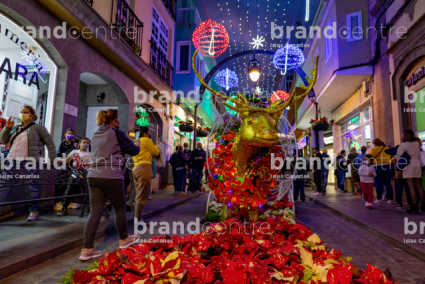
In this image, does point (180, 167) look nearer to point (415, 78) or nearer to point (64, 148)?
point (64, 148)

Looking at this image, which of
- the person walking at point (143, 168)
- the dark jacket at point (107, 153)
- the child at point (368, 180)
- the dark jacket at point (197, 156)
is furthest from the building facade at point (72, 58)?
the child at point (368, 180)

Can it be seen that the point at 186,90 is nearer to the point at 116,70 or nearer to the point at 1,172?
the point at 116,70

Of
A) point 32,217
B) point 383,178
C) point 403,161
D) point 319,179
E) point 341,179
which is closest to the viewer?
point 32,217

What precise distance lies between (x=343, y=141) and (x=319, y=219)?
10.1m

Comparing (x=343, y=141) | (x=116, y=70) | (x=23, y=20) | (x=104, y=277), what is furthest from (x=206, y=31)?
(x=343, y=141)

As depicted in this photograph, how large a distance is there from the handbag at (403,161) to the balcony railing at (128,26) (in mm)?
8107

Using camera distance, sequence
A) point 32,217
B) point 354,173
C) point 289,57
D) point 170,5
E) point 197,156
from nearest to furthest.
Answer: point 32,217, point 289,57, point 197,156, point 354,173, point 170,5

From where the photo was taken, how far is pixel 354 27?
1047 centimetres

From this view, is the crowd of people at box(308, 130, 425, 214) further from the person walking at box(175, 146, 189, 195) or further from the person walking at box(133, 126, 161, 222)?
the person walking at box(133, 126, 161, 222)

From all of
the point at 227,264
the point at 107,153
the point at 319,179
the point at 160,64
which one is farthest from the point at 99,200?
the point at 160,64

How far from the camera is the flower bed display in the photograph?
1900mm

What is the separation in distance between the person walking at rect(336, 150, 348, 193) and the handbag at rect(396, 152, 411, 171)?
209 inches

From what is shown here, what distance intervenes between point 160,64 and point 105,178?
9.57m

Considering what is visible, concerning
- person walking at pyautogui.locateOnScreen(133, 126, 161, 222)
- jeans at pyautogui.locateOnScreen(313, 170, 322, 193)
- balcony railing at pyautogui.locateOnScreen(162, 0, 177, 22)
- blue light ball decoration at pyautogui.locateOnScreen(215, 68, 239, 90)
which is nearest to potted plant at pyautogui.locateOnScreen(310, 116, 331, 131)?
jeans at pyautogui.locateOnScreen(313, 170, 322, 193)
